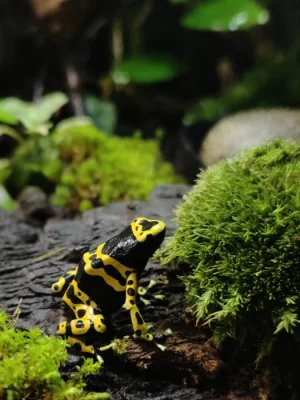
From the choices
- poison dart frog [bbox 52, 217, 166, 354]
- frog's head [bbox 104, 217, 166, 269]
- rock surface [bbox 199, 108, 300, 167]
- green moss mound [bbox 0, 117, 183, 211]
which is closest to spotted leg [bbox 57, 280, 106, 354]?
poison dart frog [bbox 52, 217, 166, 354]

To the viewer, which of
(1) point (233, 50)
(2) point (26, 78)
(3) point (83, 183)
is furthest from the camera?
(1) point (233, 50)

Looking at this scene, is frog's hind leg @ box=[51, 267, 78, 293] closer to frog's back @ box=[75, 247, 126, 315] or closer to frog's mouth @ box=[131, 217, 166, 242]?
frog's back @ box=[75, 247, 126, 315]

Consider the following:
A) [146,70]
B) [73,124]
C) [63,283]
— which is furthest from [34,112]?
[63,283]

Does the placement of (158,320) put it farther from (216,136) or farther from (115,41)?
(115,41)

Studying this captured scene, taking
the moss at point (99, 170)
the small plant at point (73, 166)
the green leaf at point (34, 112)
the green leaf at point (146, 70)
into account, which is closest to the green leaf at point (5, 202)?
the small plant at point (73, 166)

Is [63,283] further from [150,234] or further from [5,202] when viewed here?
[5,202]

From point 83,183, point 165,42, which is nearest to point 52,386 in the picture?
point 83,183

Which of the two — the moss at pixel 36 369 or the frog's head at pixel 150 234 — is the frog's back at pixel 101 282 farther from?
the moss at pixel 36 369
